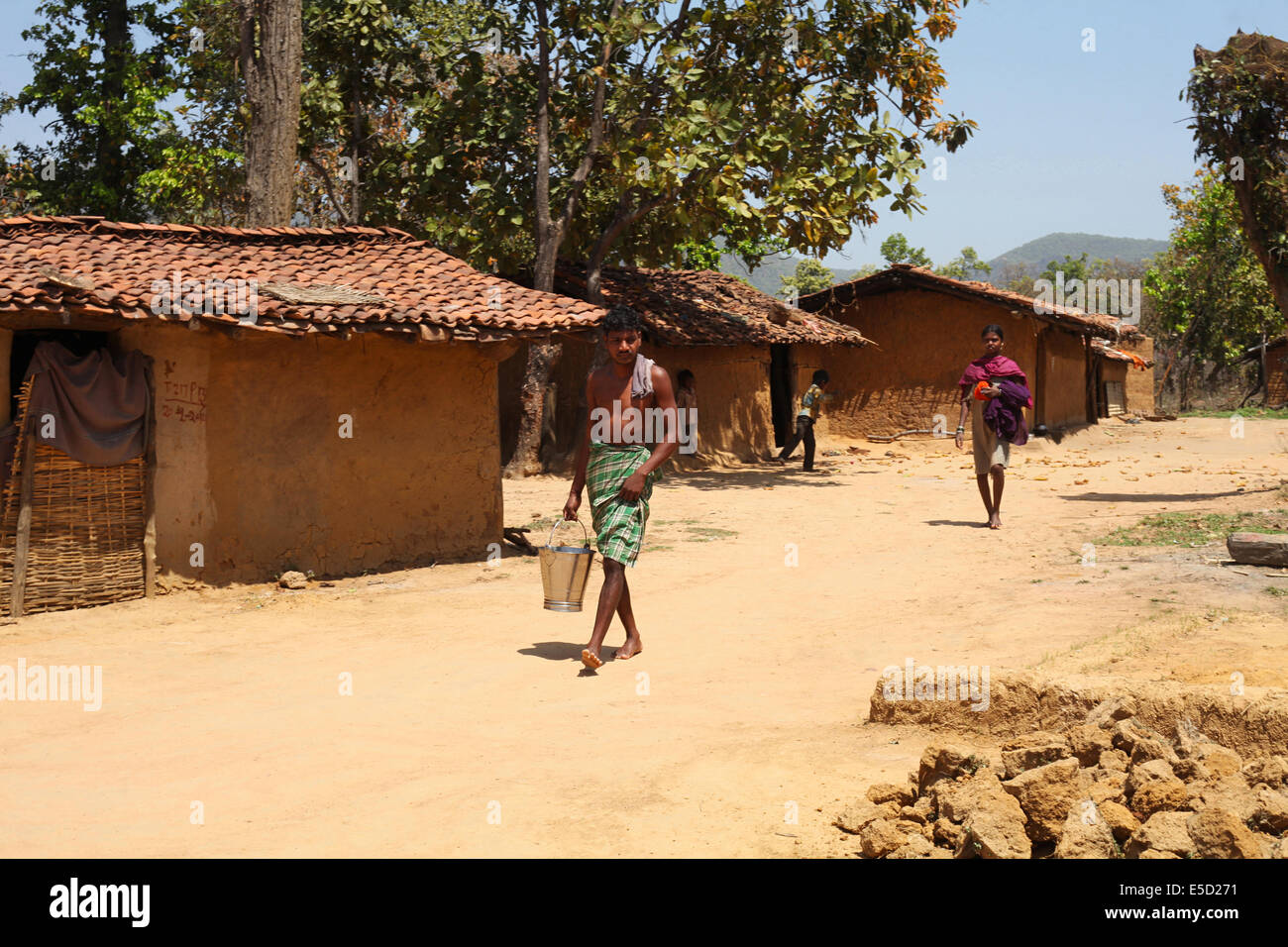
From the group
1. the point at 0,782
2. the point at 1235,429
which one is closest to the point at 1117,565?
the point at 0,782

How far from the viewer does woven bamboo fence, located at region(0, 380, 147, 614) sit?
319 inches

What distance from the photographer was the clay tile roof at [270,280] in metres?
8.31

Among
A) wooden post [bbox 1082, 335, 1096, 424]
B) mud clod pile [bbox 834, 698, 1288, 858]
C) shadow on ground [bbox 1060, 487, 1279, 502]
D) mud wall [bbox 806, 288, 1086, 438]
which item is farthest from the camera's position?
wooden post [bbox 1082, 335, 1096, 424]

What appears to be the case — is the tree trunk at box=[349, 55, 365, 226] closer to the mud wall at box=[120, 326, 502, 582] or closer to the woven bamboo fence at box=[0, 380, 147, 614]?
the mud wall at box=[120, 326, 502, 582]

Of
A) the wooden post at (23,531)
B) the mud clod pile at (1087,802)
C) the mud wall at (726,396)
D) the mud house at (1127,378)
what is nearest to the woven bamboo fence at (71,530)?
the wooden post at (23,531)

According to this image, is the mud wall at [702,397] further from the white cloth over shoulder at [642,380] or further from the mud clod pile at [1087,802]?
the mud clod pile at [1087,802]

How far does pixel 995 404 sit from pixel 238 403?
22.7 feet

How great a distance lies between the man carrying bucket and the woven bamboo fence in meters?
4.21

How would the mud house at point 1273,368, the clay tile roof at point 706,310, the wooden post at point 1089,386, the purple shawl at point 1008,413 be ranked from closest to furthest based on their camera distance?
the purple shawl at point 1008,413 < the clay tile roof at point 706,310 < the wooden post at point 1089,386 < the mud house at point 1273,368

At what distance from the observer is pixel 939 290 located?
22.5 metres

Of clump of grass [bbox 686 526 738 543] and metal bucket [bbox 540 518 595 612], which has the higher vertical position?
metal bucket [bbox 540 518 595 612]

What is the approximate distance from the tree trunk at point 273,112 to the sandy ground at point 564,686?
564 cm

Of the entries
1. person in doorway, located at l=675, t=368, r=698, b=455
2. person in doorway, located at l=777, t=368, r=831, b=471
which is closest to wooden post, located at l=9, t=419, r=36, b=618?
person in doorway, located at l=675, t=368, r=698, b=455

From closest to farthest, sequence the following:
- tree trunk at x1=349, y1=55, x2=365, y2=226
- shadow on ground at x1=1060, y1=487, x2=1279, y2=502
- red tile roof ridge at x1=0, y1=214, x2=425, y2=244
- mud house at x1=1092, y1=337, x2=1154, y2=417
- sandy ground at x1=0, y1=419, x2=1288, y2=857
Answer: sandy ground at x1=0, y1=419, x2=1288, y2=857 → red tile roof ridge at x1=0, y1=214, x2=425, y2=244 → shadow on ground at x1=1060, y1=487, x2=1279, y2=502 → tree trunk at x1=349, y1=55, x2=365, y2=226 → mud house at x1=1092, y1=337, x2=1154, y2=417
